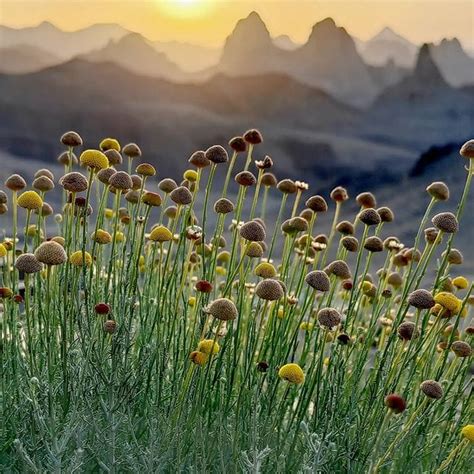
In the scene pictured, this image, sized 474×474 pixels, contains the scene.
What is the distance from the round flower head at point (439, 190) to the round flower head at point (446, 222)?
127mm

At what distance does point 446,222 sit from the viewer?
1778 millimetres

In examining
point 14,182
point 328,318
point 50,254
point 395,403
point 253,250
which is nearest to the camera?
point 395,403

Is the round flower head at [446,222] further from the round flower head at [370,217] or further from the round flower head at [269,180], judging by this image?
the round flower head at [269,180]

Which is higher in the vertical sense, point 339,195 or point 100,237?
point 339,195

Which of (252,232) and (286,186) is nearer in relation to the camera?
(252,232)

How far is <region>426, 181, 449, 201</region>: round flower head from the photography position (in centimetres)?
191

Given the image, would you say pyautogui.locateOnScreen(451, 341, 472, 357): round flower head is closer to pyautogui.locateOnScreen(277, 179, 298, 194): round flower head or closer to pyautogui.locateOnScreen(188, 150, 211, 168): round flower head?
pyautogui.locateOnScreen(277, 179, 298, 194): round flower head

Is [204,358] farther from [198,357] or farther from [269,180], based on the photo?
[269,180]

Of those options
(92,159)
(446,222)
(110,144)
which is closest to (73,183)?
(92,159)

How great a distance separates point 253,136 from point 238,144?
0.16ft

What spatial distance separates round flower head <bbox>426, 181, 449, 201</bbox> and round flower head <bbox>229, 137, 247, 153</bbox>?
516mm

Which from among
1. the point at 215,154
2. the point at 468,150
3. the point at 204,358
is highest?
the point at 468,150

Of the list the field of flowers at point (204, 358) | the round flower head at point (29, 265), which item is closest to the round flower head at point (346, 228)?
the field of flowers at point (204, 358)

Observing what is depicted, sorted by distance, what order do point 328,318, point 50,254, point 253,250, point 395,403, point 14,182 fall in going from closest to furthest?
point 395,403 → point 50,254 → point 328,318 → point 253,250 → point 14,182
